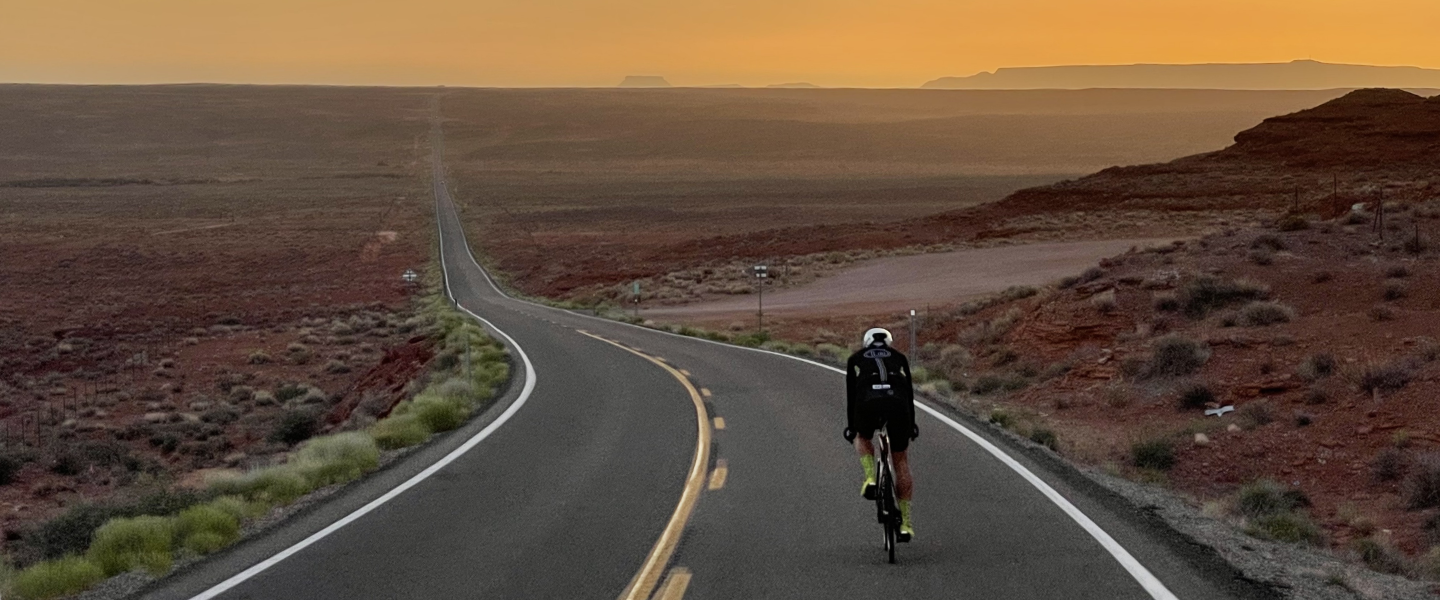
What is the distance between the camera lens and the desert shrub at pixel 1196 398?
637 inches

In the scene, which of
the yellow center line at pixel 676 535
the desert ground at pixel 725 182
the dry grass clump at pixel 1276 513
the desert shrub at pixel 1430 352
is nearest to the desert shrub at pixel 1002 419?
the yellow center line at pixel 676 535

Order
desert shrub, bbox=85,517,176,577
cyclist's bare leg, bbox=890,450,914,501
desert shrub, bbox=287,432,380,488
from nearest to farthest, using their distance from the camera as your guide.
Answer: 1. cyclist's bare leg, bbox=890,450,914,501
2. desert shrub, bbox=85,517,176,577
3. desert shrub, bbox=287,432,380,488

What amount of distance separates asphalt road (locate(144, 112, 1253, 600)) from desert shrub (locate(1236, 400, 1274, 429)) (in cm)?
336

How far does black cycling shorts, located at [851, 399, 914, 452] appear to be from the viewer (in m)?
8.28

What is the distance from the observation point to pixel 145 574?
8.28 m

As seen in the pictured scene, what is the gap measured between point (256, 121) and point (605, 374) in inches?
7602

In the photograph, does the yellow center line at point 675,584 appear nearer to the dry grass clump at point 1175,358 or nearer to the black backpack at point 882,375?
the black backpack at point 882,375

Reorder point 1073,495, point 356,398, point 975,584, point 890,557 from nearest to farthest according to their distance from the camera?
point 975,584, point 890,557, point 1073,495, point 356,398

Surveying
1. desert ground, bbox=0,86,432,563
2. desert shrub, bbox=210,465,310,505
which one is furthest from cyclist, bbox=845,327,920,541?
desert ground, bbox=0,86,432,563

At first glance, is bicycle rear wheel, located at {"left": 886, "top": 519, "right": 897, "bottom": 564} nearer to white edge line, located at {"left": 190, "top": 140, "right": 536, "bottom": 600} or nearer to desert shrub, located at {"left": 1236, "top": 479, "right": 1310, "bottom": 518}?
desert shrub, located at {"left": 1236, "top": 479, "right": 1310, "bottom": 518}

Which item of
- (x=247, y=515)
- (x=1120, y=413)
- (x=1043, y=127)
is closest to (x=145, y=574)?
(x=247, y=515)

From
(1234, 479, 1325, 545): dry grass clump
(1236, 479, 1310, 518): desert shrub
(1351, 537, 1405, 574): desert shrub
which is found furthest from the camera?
(1236, 479, 1310, 518): desert shrub

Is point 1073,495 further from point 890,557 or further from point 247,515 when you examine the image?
point 247,515

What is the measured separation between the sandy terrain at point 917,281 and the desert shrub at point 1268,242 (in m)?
12.9
